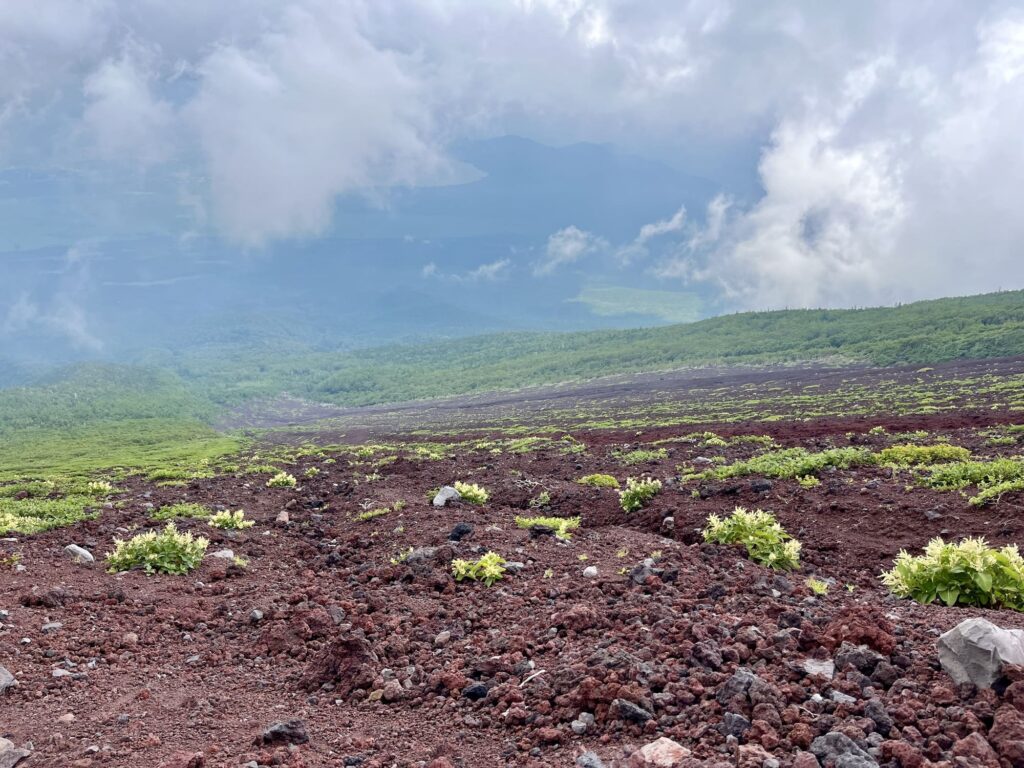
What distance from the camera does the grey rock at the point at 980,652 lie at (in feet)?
16.6

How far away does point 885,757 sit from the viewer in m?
4.46

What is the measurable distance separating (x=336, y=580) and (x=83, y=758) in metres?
5.40

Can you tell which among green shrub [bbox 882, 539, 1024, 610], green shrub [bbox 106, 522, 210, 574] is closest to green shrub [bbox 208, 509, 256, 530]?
green shrub [bbox 106, 522, 210, 574]

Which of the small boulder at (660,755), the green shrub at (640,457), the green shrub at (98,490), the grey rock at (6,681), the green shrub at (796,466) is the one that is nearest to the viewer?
the small boulder at (660,755)

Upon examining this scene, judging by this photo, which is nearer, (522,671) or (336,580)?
(522,671)

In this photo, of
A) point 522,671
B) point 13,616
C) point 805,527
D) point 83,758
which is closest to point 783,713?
point 522,671

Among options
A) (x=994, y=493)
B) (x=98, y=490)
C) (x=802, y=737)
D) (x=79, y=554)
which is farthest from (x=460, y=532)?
(x=98, y=490)

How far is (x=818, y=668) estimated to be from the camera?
570 cm

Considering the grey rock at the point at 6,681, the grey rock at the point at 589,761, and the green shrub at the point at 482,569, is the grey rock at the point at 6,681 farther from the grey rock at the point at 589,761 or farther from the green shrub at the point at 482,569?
the grey rock at the point at 589,761

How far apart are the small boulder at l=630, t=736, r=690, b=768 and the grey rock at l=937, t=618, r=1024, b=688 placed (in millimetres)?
2282

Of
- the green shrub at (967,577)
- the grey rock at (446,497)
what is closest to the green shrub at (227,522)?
the grey rock at (446,497)

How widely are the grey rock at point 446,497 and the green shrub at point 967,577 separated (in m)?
9.52

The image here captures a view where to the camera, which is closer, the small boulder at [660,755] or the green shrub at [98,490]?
the small boulder at [660,755]

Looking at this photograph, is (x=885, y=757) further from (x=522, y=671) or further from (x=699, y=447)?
(x=699, y=447)
